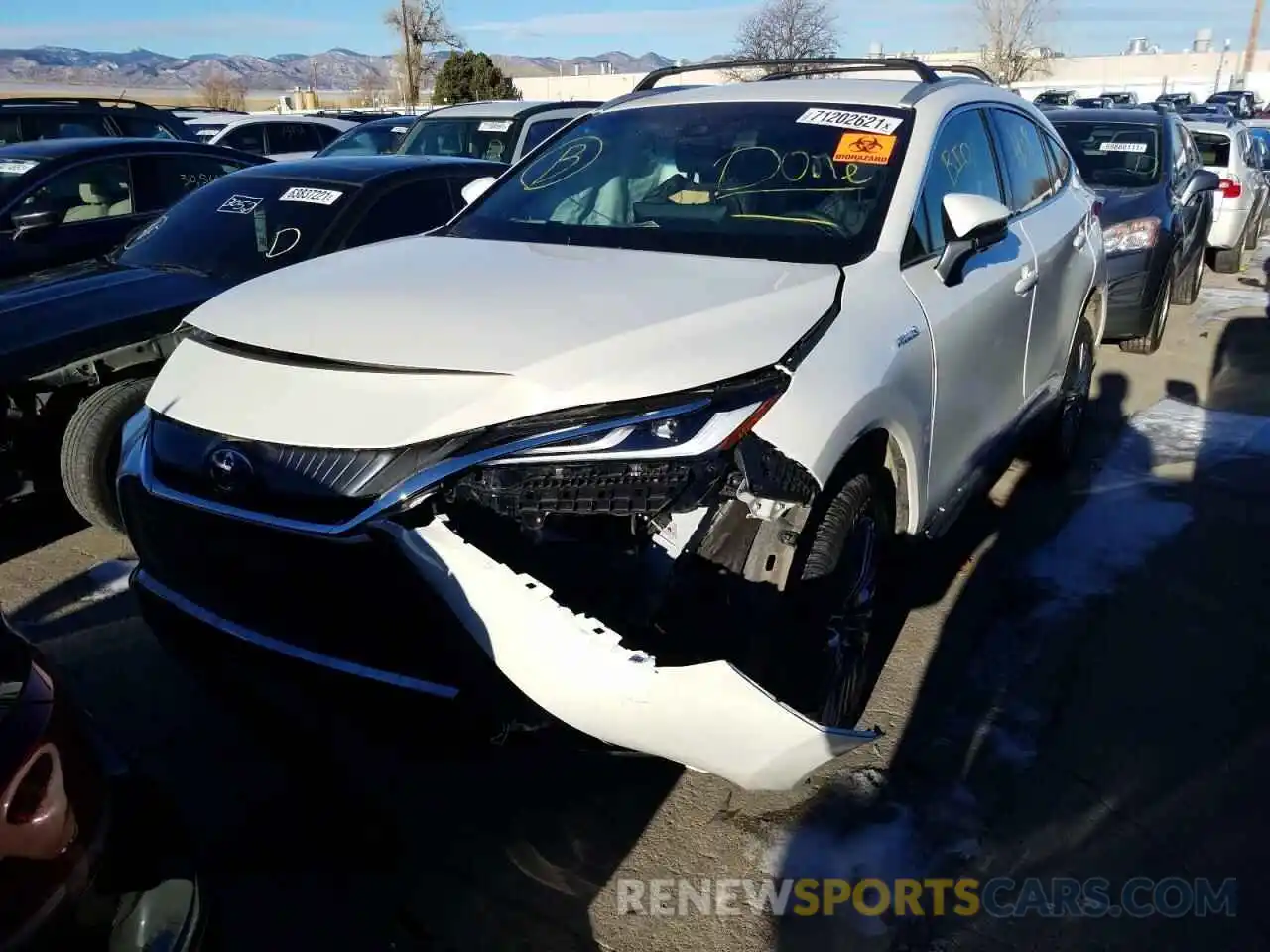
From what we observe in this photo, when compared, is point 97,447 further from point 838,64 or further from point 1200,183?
point 1200,183

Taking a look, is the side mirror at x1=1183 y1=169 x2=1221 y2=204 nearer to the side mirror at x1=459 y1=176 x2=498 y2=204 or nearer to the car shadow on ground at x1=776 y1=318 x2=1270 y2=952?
the car shadow on ground at x1=776 y1=318 x2=1270 y2=952

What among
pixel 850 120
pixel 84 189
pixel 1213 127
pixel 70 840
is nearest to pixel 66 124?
pixel 84 189

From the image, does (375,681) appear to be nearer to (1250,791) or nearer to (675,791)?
(675,791)

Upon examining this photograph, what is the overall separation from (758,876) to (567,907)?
0.49 m

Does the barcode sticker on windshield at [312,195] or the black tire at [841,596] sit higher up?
the barcode sticker on windshield at [312,195]

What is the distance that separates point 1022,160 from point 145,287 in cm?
392

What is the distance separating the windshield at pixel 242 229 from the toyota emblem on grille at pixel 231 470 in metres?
2.72

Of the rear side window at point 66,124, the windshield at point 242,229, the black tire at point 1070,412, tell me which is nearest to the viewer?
the windshield at point 242,229

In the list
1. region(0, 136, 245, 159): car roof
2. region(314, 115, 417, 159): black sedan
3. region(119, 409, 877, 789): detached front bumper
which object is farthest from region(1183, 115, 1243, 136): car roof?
region(119, 409, 877, 789): detached front bumper

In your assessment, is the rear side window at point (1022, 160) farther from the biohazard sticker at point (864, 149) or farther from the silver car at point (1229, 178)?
the silver car at point (1229, 178)

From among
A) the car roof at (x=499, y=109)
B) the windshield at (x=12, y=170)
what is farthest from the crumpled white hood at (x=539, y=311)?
the car roof at (x=499, y=109)

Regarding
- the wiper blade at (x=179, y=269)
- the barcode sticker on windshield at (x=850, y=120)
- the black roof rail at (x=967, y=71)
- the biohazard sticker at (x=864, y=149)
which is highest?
the black roof rail at (x=967, y=71)

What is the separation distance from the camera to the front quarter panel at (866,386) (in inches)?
90.0

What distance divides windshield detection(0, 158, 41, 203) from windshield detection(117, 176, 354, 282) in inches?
54.9
